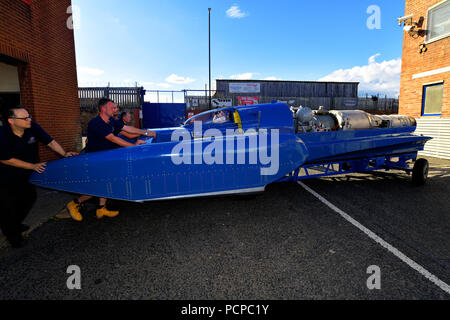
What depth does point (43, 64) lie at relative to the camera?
6043mm

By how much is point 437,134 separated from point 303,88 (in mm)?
18849

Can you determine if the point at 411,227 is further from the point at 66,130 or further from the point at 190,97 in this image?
the point at 190,97

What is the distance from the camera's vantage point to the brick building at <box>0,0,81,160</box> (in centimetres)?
502

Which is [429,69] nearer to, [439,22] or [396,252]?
[439,22]

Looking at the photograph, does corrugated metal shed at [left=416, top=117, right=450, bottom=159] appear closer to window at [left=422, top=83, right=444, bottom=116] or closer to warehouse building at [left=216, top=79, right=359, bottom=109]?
window at [left=422, top=83, right=444, bottom=116]

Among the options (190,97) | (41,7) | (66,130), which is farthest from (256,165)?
(190,97)

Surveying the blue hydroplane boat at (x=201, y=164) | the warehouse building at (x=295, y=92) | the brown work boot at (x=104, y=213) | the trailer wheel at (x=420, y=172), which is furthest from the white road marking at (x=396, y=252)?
the warehouse building at (x=295, y=92)

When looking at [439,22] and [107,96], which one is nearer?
[439,22]

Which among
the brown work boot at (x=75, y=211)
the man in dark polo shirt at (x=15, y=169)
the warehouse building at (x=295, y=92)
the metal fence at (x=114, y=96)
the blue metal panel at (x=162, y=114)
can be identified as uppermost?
the warehouse building at (x=295, y=92)

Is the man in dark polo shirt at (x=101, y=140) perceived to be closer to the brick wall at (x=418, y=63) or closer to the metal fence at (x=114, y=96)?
the brick wall at (x=418, y=63)

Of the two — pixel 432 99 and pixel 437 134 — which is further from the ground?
pixel 432 99

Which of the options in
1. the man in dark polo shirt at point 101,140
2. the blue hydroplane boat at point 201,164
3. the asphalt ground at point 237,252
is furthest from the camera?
the man in dark polo shirt at point 101,140

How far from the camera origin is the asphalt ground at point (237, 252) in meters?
2.04

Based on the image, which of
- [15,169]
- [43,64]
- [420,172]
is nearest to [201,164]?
[15,169]
